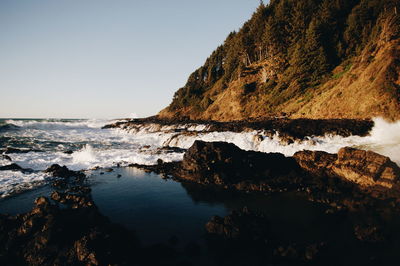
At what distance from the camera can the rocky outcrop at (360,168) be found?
15109mm

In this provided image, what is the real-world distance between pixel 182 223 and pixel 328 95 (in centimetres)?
3674

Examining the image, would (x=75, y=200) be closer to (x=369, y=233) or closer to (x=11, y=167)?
(x=11, y=167)

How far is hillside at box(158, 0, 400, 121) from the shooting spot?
105 feet

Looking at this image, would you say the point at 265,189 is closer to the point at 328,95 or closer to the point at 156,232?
the point at 156,232

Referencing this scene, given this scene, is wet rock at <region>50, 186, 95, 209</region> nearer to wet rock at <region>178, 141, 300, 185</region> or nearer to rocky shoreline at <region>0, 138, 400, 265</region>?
rocky shoreline at <region>0, 138, 400, 265</region>

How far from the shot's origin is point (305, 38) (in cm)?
5388

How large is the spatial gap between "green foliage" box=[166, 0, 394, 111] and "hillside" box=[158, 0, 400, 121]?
0.59 feet

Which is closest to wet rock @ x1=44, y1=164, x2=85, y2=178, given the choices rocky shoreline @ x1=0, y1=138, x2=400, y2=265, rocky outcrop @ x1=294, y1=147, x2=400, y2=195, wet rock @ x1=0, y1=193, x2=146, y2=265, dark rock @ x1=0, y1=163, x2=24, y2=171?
dark rock @ x1=0, y1=163, x2=24, y2=171

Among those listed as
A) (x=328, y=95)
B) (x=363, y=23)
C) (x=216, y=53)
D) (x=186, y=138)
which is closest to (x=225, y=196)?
(x=186, y=138)

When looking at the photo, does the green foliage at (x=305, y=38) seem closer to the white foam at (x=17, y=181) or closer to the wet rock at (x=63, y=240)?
the wet rock at (x=63, y=240)

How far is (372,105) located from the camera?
30156 mm

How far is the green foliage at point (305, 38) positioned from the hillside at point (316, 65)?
179 mm

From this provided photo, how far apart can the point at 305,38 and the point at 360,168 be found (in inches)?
1860

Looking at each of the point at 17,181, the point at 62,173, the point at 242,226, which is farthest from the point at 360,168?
the point at 17,181
